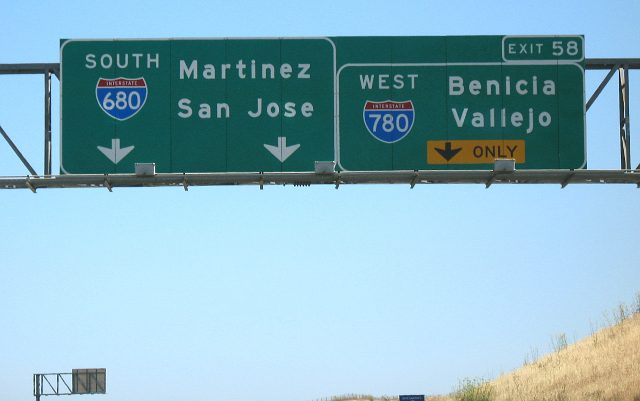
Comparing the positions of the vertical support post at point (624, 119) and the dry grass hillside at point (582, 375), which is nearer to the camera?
the vertical support post at point (624, 119)

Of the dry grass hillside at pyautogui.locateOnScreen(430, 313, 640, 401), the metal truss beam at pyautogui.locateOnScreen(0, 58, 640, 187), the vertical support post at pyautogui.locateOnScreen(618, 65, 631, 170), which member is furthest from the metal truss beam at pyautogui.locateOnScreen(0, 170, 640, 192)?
the dry grass hillside at pyautogui.locateOnScreen(430, 313, 640, 401)

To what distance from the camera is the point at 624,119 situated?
34375mm

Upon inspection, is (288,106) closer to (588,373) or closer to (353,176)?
(353,176)

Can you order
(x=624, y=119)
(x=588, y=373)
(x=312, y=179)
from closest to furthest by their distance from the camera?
(x=312, y=179), (x=624, y=119), (x=588, y=373)

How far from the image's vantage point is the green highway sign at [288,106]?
33.7 meters

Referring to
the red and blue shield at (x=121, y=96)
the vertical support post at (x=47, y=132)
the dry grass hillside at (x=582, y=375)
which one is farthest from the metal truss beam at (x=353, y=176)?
the dry grass hillside at (x=582, y=375)

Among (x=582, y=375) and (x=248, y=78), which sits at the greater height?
(x=248, y=78)

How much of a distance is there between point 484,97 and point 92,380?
1675 inches

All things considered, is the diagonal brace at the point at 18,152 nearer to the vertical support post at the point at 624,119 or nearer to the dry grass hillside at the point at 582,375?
the vertical support post at the point at 624,119

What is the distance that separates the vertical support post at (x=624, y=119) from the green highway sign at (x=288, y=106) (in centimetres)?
225

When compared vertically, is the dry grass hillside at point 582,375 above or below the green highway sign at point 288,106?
below

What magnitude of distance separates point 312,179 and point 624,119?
7.38 meters

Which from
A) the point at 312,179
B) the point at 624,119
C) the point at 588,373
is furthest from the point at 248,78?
the point at 588,373

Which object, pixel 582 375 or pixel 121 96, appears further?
pixel 582 375
